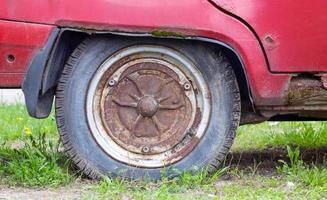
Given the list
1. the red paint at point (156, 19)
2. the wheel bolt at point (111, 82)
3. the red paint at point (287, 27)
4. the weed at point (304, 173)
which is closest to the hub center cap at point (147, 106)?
the wheel bolt at point (111, 82)

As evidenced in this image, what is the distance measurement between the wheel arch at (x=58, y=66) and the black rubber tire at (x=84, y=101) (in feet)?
0.22

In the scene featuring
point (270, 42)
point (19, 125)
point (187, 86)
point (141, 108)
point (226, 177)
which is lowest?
point (19, 125)

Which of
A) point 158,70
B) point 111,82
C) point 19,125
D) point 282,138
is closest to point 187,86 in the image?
point 158,70

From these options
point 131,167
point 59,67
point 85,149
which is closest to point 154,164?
point 131,167

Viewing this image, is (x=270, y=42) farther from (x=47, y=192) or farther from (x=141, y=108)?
(x=47, y=192)

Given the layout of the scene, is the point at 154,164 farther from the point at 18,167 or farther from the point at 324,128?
the point at 324,128

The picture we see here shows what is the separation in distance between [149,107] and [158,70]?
0.23 meters

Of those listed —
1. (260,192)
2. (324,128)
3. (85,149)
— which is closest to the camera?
(260,192)

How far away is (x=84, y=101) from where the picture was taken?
4.60 metres

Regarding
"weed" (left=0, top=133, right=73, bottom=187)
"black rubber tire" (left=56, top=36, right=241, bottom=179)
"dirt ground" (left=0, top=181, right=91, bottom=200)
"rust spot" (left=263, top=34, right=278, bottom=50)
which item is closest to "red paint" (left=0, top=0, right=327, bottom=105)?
"rust spot" (left=263, top=34, right=278, bottom=50)

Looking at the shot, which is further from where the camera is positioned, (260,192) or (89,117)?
(89,117)

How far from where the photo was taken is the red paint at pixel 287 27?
451 centimetres

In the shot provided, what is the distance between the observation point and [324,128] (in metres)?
6.27

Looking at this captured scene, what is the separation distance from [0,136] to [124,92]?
230cm
